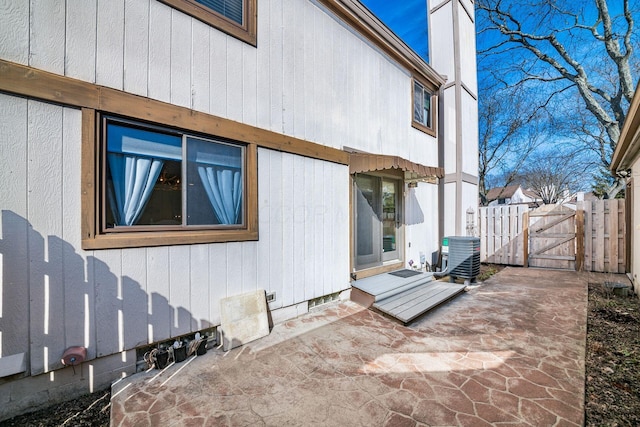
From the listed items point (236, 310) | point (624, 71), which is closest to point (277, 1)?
point (236, 310)

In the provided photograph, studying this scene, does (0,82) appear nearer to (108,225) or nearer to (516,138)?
(108,225)

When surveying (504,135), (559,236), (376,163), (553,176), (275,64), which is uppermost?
(504,135)

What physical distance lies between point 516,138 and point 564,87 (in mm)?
4481

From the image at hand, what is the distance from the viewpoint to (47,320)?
243cm

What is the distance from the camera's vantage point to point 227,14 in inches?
147

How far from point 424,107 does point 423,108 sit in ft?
0.29

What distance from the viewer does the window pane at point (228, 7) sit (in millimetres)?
3578

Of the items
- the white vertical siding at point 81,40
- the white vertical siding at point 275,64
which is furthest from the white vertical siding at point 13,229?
the white vertical siding at point 275,64

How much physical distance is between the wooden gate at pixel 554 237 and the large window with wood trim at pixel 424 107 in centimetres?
442

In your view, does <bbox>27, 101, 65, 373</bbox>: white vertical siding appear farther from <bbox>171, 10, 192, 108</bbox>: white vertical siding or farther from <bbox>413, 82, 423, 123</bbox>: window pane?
<bbox>413, 82, 423, 123</bbox>: window pane

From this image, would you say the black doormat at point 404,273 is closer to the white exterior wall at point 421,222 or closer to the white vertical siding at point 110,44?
the white exterior wall at point 421,222

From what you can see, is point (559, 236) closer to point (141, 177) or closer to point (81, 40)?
point (141, 177)

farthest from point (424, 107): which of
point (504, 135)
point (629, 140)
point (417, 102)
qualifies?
point (504, 135)

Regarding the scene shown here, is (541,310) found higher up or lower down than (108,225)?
lower down
